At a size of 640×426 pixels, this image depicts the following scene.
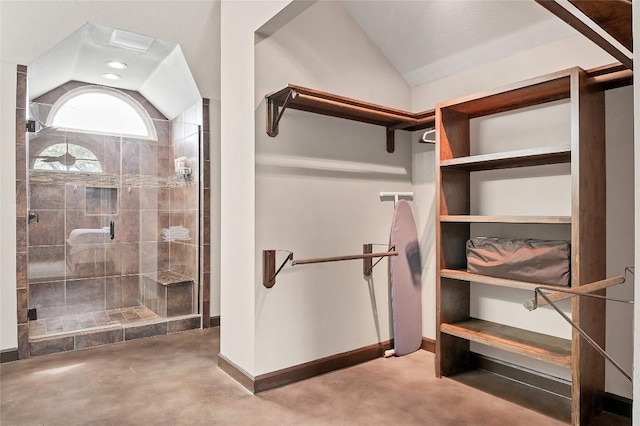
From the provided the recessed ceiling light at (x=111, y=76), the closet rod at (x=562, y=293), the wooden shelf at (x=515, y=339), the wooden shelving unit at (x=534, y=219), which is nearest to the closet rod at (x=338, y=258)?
the wooden shelving unit at (x=534, y=219)

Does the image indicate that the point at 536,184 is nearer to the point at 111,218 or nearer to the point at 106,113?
the point at 111,218

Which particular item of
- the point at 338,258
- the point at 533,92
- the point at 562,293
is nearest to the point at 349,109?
the point at 338,258

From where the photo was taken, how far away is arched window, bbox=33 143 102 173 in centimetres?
338

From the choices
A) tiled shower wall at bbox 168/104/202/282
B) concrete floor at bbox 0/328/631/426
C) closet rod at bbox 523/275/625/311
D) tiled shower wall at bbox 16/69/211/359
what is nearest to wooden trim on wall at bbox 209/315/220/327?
tiled shower wall at bbox 16/69/211/359

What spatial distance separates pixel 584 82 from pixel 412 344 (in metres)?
2.12

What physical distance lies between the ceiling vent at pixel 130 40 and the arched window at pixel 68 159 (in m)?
0.98

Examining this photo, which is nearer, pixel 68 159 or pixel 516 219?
pixel 516 219

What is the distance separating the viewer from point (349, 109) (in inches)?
108

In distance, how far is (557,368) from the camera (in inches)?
99.6

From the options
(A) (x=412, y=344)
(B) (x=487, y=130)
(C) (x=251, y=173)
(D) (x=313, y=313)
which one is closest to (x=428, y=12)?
(B) (x=487, y=130)

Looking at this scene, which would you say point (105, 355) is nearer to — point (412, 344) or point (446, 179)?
point (412, 344)

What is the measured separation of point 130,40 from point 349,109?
2.09 meters

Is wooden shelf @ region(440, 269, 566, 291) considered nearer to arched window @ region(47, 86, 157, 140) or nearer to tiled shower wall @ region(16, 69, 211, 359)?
tiled shower wall @ region(16, 69, 211, 359)

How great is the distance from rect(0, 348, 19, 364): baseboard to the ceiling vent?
8.36 feet
